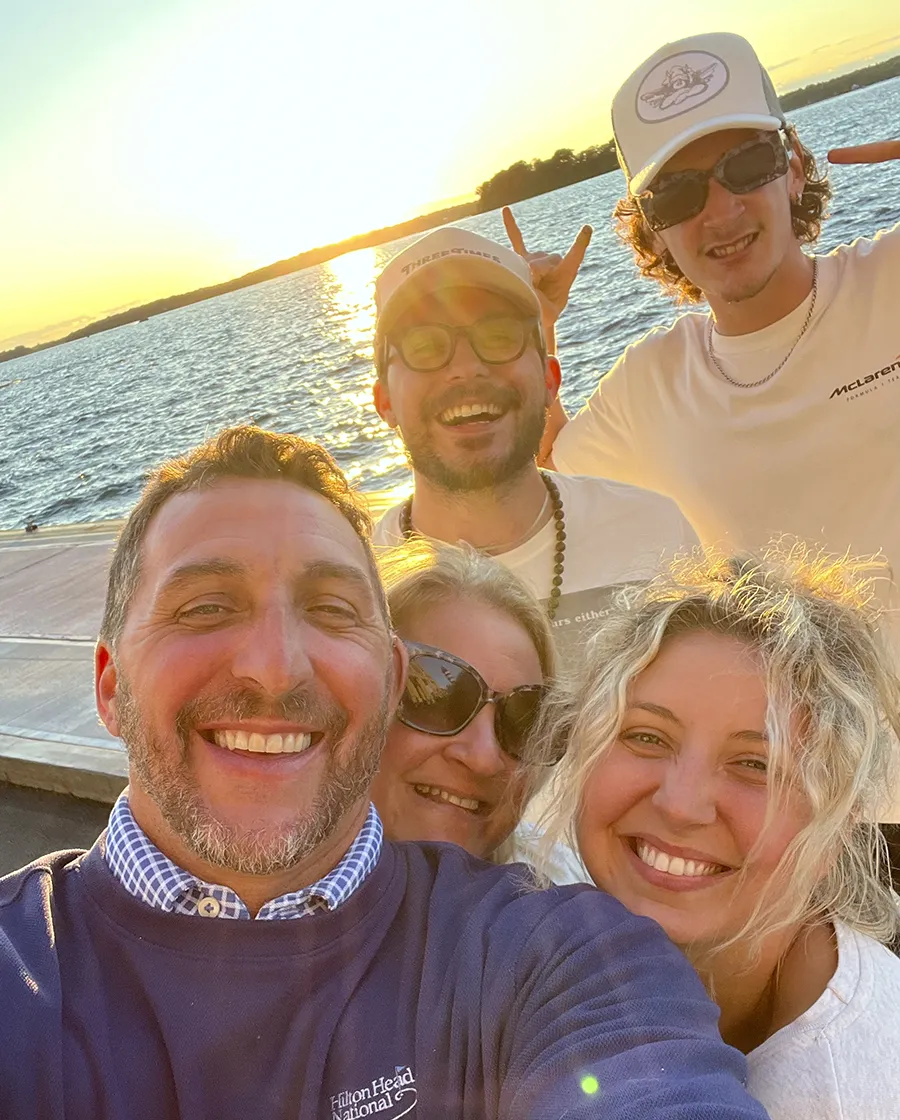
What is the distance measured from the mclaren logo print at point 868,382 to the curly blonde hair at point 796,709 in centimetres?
119

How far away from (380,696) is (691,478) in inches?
82.3

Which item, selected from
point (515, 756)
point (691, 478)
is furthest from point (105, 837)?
point (691, 478)

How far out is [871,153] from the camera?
3.37m

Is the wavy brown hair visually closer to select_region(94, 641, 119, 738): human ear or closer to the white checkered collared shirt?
select_region(94, 641, 119, 738): human ear

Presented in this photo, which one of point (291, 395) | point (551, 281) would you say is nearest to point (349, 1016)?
point (551, 281)

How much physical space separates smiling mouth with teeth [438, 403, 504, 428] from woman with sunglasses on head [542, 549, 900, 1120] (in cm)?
125

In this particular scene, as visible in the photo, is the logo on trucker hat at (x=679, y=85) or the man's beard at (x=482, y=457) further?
the logo on trucker hat at (x=679, y=85)

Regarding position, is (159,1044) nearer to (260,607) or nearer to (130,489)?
(260,607)

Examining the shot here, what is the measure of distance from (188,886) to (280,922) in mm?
213

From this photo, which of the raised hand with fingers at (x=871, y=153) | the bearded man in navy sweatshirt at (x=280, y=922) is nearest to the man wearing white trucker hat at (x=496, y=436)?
the bearded man in navy sweatshirt at (x=280, y=922)

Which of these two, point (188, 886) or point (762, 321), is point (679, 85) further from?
point (188, 886)

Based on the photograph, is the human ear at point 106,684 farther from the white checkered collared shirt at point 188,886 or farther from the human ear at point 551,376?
the human ear at point 551,376

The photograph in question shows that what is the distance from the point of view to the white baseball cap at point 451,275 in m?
3.14

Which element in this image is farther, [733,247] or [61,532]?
[61,532]
